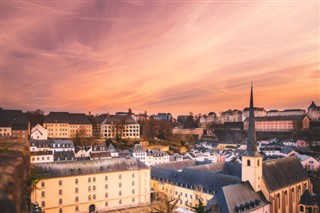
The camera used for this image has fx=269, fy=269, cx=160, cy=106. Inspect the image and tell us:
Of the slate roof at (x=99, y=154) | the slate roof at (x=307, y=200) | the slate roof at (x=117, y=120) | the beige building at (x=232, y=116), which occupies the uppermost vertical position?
the beige building at (x=232, y=116)

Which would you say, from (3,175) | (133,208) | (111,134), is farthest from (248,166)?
(111,134)

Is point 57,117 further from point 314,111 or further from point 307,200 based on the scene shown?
point 314,111

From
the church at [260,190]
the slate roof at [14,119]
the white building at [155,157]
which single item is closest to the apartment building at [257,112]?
the white building at [155,157]

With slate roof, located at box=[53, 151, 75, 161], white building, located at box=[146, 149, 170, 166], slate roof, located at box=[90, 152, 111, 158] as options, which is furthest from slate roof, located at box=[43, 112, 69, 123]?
white building, located at box=[146, 149, 170, 166]

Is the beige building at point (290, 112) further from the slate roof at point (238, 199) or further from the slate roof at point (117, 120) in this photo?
the slate roof at point (238, 199)

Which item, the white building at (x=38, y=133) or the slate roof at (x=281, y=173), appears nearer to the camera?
the slate roof at (x=281, y=173)

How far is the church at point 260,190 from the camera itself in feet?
104

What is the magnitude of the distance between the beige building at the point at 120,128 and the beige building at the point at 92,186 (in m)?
50.6

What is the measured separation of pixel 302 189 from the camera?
153ft

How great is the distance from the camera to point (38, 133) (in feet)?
261

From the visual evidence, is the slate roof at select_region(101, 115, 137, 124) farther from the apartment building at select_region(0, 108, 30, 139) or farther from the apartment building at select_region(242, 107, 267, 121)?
the apartment building at select_region(242, 107, 267, 121)

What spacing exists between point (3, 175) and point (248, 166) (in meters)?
36.4

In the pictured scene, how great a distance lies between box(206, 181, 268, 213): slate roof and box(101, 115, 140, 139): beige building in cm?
6735

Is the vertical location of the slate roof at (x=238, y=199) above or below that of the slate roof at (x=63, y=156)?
below
